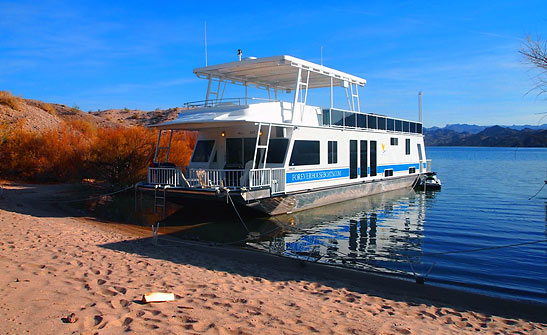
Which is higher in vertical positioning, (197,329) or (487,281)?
(197,329)

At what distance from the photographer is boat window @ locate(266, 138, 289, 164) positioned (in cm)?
1375

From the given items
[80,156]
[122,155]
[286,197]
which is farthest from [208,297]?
[80,156]

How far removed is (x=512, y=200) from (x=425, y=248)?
12.0 m

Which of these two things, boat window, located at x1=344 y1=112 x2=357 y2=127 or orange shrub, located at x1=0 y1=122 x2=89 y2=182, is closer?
boat window, located at x1=344 y1=112 x2=357 y2=127

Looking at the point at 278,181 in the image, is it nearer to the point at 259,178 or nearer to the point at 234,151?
the point at 259,178

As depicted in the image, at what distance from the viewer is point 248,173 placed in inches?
486

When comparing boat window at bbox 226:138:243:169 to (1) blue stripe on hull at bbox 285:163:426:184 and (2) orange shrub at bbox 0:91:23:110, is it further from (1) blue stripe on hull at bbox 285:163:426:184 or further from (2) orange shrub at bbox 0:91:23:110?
(2) orange shrub at bbox 0:91:23:110

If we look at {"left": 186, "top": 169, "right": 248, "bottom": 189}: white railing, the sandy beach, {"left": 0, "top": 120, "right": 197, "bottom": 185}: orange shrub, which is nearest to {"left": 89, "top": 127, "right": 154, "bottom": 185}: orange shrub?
{"left": 0, "top": 120, "right": 197, "bottom": 185}: orange shrub

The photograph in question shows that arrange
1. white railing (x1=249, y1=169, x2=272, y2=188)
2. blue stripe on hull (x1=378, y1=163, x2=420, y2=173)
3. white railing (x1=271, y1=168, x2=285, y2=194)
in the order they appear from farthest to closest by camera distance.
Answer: blue stripe on hull (x1=378, y1=163, x2=420, y2=173), white railing (x1=271, y1=168, x2=285, y2=194), white railing (x1=249, y1=169, x2=272, y2=188)

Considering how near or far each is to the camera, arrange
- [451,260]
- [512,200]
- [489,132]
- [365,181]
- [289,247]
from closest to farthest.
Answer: [451,260] → [289,247] → [365,181] → [512,200] → [489,132]

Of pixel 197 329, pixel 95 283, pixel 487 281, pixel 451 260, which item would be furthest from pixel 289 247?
pixel 197 329

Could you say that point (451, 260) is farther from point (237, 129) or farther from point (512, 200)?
point (512, 200)

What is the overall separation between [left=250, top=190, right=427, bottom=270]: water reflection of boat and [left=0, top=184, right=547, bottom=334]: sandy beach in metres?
1.20

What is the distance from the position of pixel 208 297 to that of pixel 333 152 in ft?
35.9
